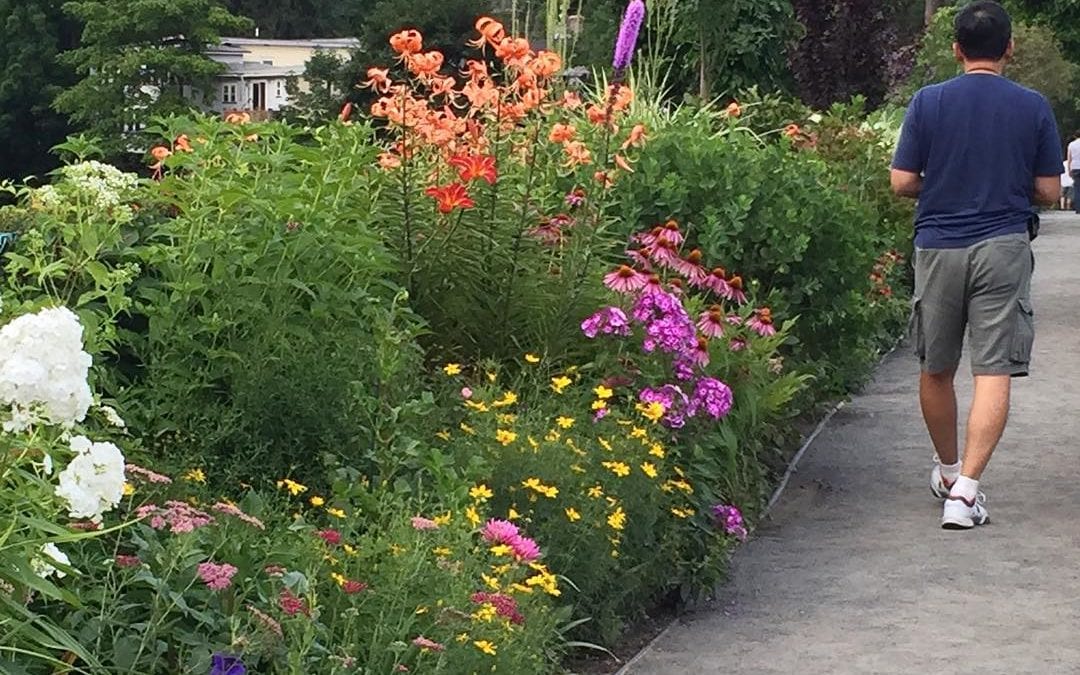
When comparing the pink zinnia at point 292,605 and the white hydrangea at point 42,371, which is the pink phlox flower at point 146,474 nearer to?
the pink zinnia at point 292,605

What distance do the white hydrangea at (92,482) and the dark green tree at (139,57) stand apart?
65329mm

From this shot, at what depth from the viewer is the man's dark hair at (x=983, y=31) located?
23.5 ft

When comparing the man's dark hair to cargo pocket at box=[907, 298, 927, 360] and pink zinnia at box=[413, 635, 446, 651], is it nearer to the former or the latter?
cargo pocket at box=[907, 298, 927, 360]

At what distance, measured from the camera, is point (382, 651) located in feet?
12.4

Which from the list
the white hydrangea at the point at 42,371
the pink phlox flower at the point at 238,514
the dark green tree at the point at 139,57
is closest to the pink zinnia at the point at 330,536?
the pink phlox flower at the point at 238,514

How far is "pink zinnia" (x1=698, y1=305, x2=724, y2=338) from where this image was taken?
22.2 feet

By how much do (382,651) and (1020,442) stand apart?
568 cm

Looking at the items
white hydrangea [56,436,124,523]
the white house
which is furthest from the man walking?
the white house

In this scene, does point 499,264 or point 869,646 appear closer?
point 869,646

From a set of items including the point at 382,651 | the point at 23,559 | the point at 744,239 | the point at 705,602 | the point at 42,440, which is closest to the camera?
the point at 23,559

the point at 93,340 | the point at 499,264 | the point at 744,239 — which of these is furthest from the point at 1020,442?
the point at 93,340

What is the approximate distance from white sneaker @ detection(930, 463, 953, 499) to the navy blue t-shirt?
0.94m

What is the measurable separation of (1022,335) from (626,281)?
1.56m

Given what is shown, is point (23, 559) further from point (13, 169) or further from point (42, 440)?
point (13, 169)
